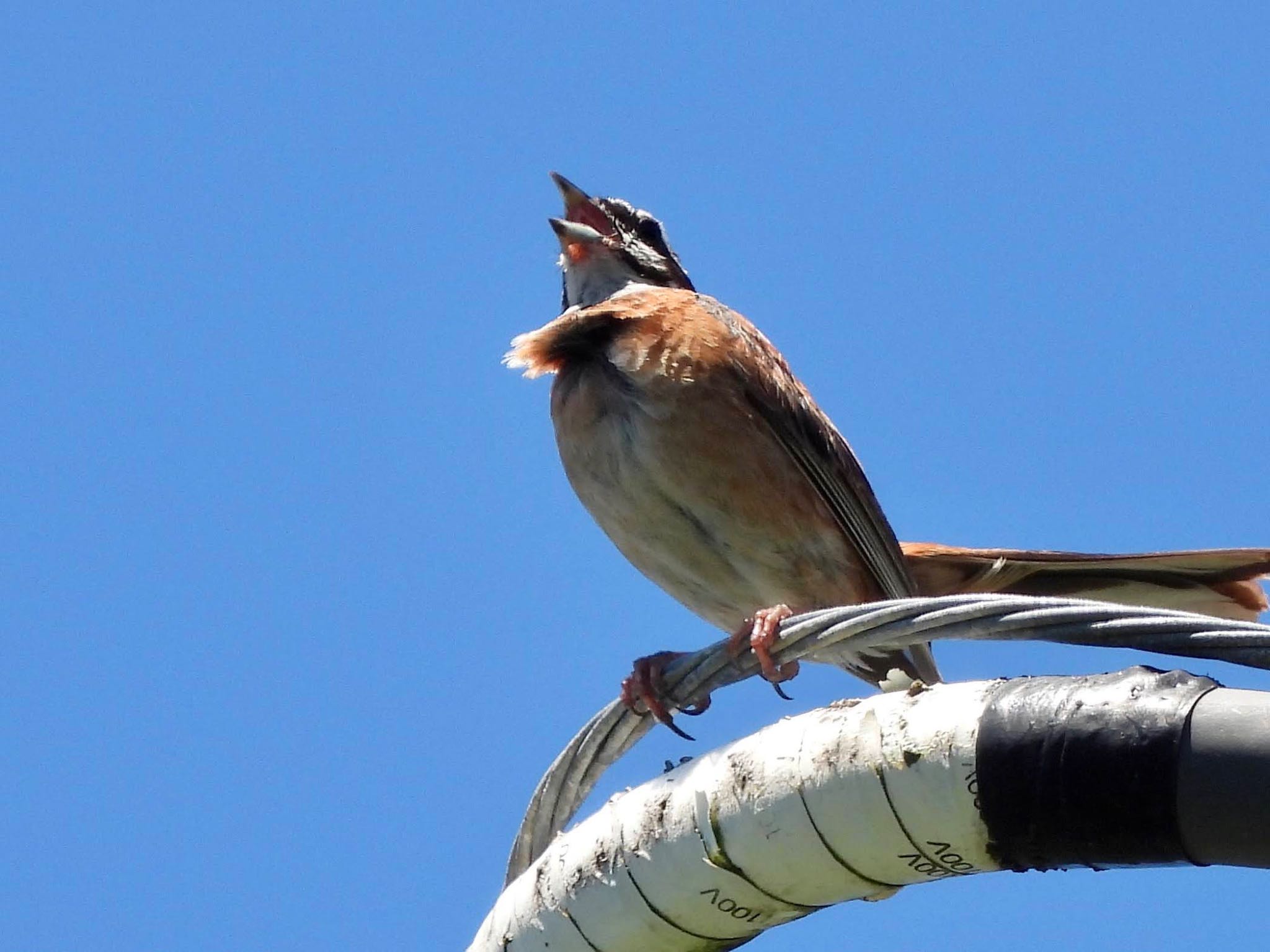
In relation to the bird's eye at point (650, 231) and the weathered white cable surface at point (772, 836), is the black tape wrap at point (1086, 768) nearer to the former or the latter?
the weathered white cable surface at point (772, 836)

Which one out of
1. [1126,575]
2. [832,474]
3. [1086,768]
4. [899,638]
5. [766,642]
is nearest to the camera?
[1086,768]

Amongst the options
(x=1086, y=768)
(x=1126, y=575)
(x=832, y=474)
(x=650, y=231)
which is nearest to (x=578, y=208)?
(x=650, y=231)

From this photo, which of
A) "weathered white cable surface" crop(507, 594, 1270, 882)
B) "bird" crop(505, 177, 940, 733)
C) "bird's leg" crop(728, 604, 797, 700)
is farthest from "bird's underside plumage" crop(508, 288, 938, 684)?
"weathered white cable surface" crop(507, 594, 1270, 882)

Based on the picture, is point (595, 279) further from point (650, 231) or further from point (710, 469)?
point (710, 469)

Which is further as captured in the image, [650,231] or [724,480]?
[650,231]

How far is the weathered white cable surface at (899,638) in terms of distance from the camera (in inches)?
104

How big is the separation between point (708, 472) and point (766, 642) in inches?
84.7

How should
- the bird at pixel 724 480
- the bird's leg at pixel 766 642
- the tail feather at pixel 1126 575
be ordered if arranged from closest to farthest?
the bird's leg at pixel 766 642
the tail feather at pixel 1126 575
the bird at pixel 724 480

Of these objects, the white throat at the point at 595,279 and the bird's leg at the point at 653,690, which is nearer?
the bird's leg at the point at 653,690

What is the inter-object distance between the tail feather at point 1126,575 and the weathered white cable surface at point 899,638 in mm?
1528

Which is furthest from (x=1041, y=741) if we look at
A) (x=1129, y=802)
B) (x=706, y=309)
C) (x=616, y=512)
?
(x=706, y=309)

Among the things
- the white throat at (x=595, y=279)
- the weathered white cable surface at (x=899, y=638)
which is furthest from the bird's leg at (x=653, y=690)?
the white throat at (x=595, y=279)

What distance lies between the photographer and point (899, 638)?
3055 mm

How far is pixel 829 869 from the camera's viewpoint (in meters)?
3.05
